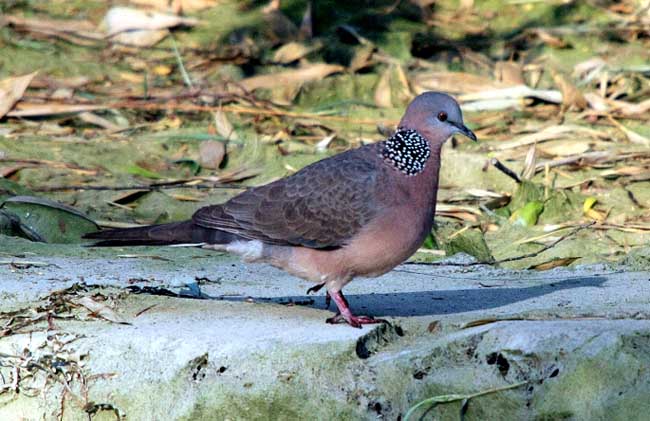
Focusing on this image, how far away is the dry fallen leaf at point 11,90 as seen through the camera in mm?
8195

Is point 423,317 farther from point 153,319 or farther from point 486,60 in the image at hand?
point 486,60

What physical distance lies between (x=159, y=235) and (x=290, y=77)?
4554 millimetres

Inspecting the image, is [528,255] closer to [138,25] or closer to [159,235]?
[159,235]

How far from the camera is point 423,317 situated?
14.6 feet

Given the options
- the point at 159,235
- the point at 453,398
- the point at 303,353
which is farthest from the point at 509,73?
the point at 453,398

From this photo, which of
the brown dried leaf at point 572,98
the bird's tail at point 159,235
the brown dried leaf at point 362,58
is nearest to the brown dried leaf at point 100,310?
the bird's tail at point 159,235

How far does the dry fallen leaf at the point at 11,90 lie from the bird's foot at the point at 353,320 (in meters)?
4.63

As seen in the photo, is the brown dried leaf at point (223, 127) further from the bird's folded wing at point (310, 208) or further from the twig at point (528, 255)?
the bird's folded wing at point (310, 208)

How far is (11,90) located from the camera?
830 centimetres

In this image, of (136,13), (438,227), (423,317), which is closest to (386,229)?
(423,317)

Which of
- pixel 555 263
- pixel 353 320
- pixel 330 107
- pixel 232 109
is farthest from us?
pixel 330 107

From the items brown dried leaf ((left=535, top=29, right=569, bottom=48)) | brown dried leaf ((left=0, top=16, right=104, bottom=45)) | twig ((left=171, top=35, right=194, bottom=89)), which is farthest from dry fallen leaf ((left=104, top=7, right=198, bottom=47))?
brown dried leaf ((left=535, top=29, right=569, bottom=48))

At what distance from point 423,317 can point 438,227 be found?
2.17 metres

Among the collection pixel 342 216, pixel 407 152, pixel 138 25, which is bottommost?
pixel 138 25
